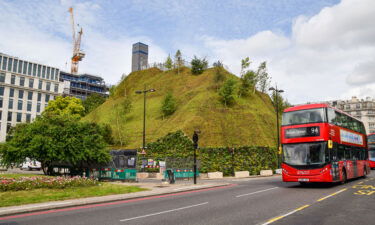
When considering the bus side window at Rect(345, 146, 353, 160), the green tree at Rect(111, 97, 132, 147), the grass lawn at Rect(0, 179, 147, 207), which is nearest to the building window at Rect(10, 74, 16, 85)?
the green tree at Rect(111, 97, 132, 147)

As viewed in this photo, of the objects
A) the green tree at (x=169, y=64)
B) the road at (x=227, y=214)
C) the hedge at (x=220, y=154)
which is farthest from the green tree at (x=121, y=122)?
the road at (x=227, y=214)

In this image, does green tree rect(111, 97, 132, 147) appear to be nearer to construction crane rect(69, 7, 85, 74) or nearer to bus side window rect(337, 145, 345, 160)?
bus side window rect(337, 145, 345, 160)

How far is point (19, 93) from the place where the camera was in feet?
290

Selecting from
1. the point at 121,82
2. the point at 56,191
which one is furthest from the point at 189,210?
the point at 121,82

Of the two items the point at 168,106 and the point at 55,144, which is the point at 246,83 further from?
the point at 55,144

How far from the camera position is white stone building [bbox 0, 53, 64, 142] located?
84500 mm

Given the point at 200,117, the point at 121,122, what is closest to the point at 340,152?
the point at 200,117

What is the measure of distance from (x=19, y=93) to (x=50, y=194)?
287 feet

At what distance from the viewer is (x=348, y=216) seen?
8992mm

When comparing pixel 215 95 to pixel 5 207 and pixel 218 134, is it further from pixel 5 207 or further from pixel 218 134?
pixel 5 207

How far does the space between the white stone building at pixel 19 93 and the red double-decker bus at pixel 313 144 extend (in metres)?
85.9

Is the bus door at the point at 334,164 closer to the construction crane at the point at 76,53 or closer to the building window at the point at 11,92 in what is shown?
the building window at the point at 11,92

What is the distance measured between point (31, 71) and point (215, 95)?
79.5 metres

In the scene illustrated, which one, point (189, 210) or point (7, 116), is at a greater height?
point (7, 116)
